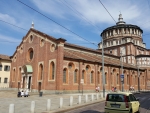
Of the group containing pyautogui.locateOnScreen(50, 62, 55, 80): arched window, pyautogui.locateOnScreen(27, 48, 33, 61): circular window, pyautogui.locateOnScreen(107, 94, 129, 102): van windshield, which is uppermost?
pyautogui.locateOnScreen(27, 48, 33, 61): circular window

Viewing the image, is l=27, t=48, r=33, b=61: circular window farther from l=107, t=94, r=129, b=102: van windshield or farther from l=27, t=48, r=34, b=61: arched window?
l=107, t=94, r=129, b=102: van windshield

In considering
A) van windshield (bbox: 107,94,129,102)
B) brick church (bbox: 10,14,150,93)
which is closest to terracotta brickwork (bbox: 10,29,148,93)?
brick church (bbox: 10,14,150,93)

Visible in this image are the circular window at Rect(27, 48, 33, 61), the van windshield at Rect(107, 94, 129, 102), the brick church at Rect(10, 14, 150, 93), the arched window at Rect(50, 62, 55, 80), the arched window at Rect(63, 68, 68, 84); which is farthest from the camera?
the circular window at Rect(27, 48, 33, 61)

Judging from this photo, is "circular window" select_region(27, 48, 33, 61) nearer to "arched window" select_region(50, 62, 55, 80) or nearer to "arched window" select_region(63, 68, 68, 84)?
"arched window" select_region(50, 62, 55, 80)

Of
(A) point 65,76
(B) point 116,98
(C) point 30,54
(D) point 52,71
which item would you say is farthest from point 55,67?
(B) point 116,98

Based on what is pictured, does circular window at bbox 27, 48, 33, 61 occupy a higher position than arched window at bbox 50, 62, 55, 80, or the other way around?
circular window at bbox 27, 48, 33, 61

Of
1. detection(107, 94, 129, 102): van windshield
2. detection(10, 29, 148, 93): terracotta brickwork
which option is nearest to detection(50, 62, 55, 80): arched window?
detection(10, 29, 148, 93): terracotta brickwork

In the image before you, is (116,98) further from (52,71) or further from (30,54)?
(30,54)

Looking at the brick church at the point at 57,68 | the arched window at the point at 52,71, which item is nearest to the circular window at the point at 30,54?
the brick church at the point at 57,68

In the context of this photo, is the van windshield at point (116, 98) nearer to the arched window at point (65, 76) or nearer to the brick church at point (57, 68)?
the brick church at point (57, 68)

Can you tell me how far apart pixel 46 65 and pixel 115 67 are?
19081 millimetres

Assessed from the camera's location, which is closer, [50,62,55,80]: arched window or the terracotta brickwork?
the terracotta brickwork

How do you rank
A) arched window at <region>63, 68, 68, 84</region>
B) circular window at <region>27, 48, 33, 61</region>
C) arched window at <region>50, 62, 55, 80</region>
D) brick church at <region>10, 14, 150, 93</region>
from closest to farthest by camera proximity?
brick church at <region>10, 14, 150, 93</region>
arched window at <region>63, 68, 68, 84</region>
arched window at <region>50, 62, 55, 80</region>
circular window at <region>27, 48, 33, 61</region>

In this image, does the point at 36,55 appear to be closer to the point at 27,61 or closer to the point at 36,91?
the point at 27,61
